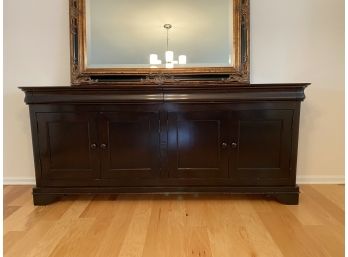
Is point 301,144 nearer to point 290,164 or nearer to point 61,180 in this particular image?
point 290,164

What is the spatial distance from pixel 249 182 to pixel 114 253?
1.01 m

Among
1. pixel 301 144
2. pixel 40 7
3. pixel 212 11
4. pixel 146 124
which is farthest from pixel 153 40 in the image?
pixel 301 144

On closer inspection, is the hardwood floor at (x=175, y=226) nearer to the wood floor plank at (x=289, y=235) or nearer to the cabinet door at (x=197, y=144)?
the wood floor plank at (x=289, y=235)

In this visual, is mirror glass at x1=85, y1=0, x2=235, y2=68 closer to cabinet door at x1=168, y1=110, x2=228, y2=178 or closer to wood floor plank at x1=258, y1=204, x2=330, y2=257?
cabinet door at x1=168, y1=110, x2=228, y2=178

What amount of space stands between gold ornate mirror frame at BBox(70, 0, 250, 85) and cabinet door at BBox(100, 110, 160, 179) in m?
0.41

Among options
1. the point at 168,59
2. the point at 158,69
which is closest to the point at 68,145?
the point at 158,69

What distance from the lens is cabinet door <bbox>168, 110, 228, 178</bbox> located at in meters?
1.77

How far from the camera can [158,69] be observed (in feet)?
6.77

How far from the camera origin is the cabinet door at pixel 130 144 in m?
1.78

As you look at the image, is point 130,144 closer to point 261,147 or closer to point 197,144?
point 197,144

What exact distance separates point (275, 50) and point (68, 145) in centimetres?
179

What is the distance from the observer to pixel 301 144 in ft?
7.31

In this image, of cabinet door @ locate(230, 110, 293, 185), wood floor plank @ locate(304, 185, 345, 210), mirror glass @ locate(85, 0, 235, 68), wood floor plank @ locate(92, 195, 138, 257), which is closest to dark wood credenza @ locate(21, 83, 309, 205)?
cabinet door @ locate(230, 110, 293, 185)

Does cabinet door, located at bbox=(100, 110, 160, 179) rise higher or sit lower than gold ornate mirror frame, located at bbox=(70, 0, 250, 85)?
lower
